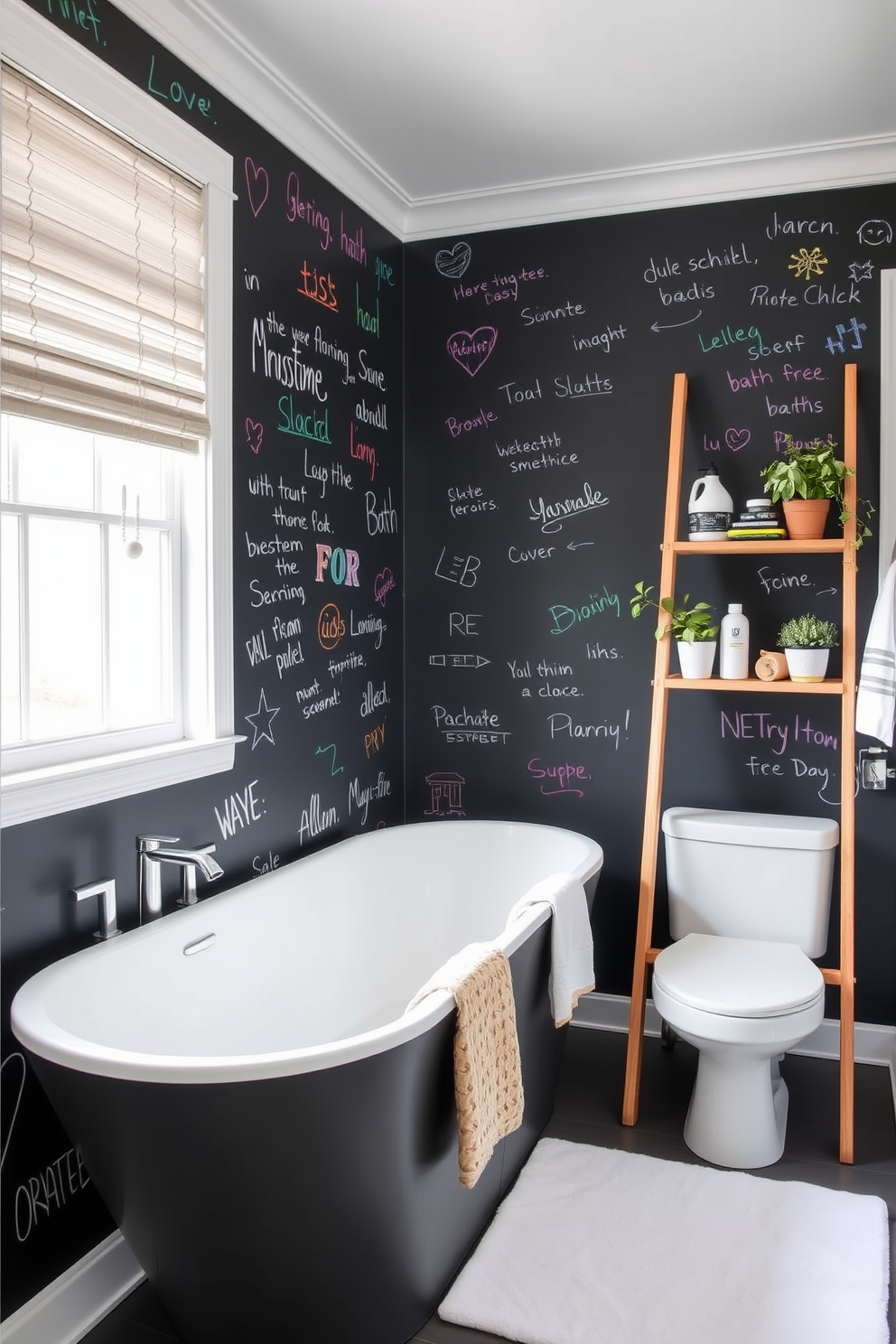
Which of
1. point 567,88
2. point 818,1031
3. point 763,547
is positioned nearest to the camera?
point 567,88

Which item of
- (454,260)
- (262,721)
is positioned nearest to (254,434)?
(262,721)

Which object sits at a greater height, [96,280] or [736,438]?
[96,280]

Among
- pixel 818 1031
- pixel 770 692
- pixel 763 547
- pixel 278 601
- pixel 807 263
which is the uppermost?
pixel 807 263

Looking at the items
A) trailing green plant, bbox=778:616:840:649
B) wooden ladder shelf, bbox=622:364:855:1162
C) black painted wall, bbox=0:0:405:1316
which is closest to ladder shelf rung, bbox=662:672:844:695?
wooden ladder shelf, bbox=622:364:855:1162

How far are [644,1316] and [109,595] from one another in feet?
6.06

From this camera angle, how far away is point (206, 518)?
2428 millimetres

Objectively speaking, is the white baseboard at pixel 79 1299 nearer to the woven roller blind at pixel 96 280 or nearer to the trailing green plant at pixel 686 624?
the woven roller blind at pixel 96 280

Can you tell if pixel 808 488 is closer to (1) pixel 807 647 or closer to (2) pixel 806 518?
(2) pixel 806 518

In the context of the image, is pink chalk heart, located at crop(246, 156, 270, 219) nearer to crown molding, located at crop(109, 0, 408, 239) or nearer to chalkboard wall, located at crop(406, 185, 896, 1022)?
crown molding, located at crop(109, 0, 408, 239)

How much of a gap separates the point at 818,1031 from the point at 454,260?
2747 mm

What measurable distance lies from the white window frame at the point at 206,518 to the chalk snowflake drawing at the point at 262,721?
0.12 meters

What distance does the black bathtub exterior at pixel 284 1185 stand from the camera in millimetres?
1538

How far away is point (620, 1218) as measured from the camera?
2297mm

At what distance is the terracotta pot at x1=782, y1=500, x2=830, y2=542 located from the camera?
2863 mm
